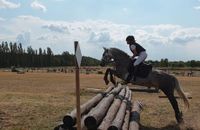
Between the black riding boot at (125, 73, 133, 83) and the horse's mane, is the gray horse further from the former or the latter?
the black riding boot at (125, 73, 133, 83)

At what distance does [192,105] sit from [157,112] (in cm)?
353

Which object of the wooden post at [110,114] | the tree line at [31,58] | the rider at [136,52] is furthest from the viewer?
the tree line at [31,58]

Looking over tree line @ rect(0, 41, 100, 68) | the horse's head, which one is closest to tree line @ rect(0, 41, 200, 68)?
tree line @ rect(0, 41, 100, 68)

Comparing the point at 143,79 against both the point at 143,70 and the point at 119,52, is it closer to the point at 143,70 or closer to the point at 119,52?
the point at 143,70

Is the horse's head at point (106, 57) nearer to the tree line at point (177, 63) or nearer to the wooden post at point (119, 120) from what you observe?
the wooden post at point (119, 120)

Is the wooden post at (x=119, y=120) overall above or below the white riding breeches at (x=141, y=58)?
below

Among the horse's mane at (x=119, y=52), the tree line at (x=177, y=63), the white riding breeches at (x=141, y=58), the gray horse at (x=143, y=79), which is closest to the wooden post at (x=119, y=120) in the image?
the gray horse at (x=143, y=79)

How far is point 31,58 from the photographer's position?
17625 centimetres

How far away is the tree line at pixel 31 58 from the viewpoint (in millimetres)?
161500

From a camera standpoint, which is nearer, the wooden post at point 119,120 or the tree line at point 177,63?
the wooden post at point 119,120

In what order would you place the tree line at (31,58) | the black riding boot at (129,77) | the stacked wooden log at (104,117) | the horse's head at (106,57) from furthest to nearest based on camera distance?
the tree line at (31,58), the horse's head at (106,57), the black riding boot at (129,77), the stacked wooden log at (104,117)

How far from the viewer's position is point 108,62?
15.3m

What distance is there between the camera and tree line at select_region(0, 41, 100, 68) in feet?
530

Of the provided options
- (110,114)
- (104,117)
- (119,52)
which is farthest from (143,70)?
(104,117)
